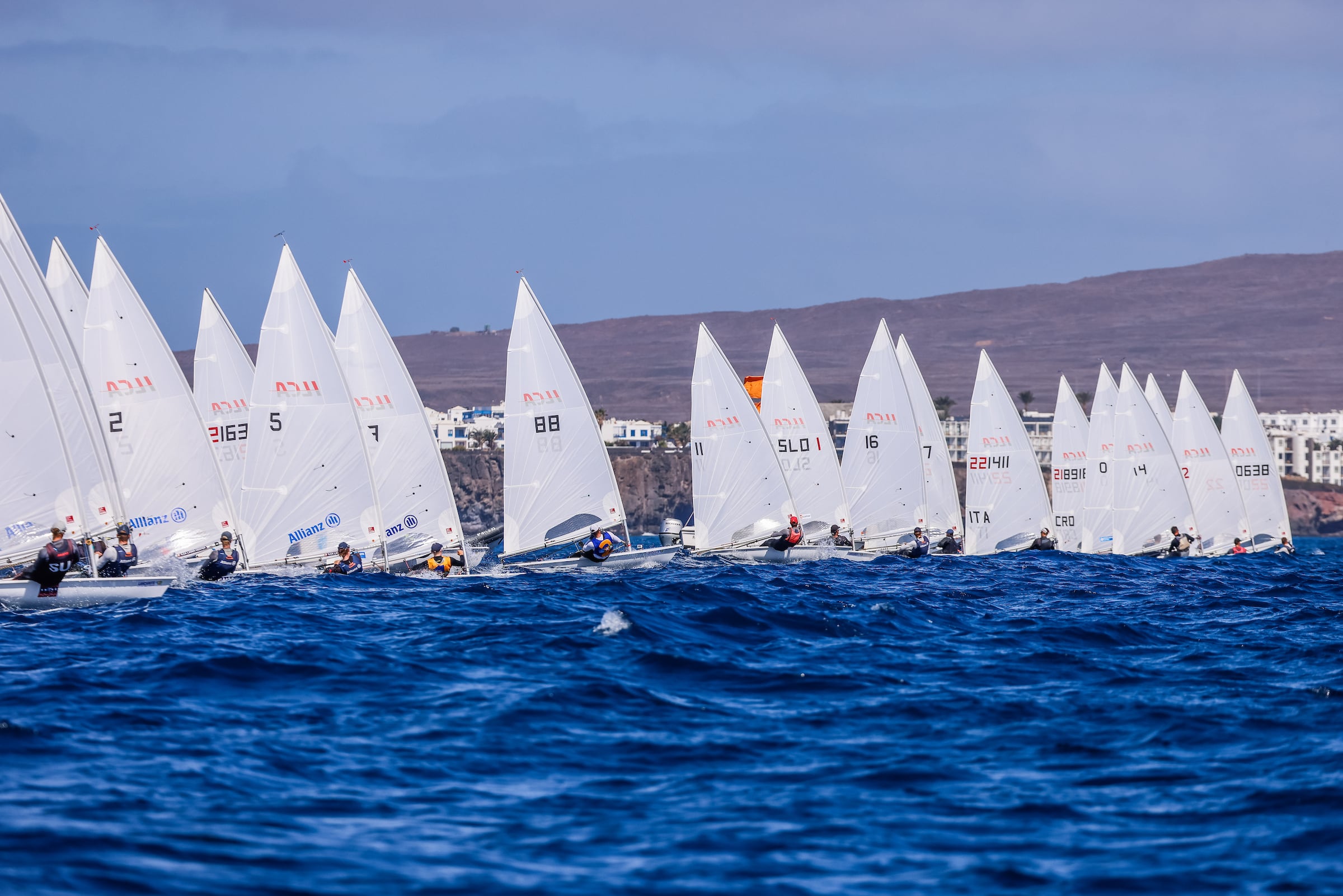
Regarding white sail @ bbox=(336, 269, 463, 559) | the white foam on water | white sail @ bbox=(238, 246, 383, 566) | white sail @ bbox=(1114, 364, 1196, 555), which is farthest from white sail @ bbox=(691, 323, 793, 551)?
the white foam on water

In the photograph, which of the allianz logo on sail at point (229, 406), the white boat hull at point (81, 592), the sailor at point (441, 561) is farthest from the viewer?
the allianz logo on sail at point (229, 406)

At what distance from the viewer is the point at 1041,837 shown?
11422mm

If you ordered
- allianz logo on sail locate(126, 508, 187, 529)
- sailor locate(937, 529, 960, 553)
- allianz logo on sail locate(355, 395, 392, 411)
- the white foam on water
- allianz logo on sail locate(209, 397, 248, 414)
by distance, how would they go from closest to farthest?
the white foam on water
allianz logo on sail locate(126, 508, 187, 529)
allianz logo on sail locate(209, 397, 248, 414)
allianz logo on sail locate(355, 395, 392, 411)
sailor locate(937, 529, 960, 553)

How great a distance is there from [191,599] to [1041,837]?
2006 centimetres

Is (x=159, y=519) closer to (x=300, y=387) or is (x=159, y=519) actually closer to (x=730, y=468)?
(x=300, y=387)

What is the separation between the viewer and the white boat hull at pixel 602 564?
37531 millimetres

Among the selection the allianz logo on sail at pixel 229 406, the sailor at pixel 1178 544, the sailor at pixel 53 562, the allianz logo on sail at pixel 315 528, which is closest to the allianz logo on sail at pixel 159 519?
the allianz logo on sail at pixel 315 528

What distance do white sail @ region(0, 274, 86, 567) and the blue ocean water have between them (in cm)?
253

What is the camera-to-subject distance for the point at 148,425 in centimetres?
3322

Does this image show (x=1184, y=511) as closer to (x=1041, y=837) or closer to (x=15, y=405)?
(x=15, y=405)

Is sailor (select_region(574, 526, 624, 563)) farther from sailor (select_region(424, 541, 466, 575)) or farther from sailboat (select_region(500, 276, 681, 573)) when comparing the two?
sailor (select_region(424, 541, 466, 575))

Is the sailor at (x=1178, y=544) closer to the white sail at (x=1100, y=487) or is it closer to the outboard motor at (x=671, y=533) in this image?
the white sail at (x=1100, y=487)

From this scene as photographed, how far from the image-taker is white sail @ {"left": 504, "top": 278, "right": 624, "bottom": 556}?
38.3 metres

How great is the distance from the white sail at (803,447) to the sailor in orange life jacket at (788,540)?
4.76 meters
